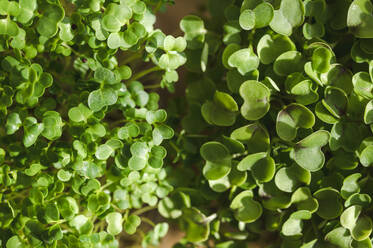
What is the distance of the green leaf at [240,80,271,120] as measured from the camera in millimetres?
834

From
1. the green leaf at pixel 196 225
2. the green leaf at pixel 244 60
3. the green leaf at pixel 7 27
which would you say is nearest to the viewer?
the green leaf at pixel 7 27

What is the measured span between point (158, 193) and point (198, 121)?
0.22 meters

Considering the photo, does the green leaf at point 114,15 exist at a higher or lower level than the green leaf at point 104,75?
higher

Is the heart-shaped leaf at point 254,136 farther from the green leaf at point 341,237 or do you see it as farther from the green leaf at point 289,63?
the green leaf at point 341,237

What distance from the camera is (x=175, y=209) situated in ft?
3.48

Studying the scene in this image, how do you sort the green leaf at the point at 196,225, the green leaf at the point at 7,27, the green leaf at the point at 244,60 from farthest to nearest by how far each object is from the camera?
the green leaf at the point at 196,225 < the green leaf at the point at 244,60 < the green leaf at the point at 7,27

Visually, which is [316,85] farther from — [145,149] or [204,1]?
[204,1]

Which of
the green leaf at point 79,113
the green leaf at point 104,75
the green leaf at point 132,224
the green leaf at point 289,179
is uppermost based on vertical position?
the green leaf at point 104,75

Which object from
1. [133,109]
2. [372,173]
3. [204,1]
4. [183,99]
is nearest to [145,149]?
[133,109]

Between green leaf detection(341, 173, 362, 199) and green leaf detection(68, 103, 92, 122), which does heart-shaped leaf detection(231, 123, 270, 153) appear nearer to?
green leaf detection(341, 173, 362, 199)

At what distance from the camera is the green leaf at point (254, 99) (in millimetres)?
834

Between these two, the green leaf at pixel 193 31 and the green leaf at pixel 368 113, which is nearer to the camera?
the green leaf at pixel 368 113

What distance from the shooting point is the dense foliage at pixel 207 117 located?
2.72ft

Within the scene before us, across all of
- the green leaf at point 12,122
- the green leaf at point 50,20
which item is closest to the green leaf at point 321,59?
the green leaf at point 50,20
